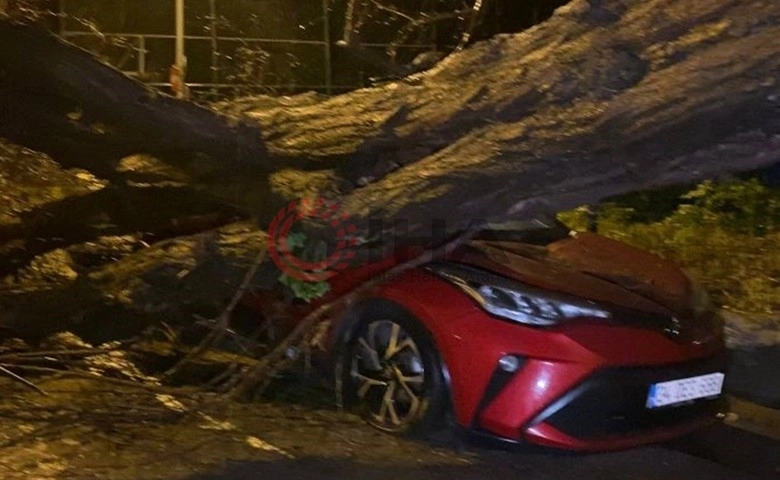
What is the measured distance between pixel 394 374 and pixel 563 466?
908 millimetres

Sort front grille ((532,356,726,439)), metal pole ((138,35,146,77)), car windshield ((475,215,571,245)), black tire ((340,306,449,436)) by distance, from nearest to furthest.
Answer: front grille ((532,356,726,439))
black tire ((340,306,449,436))
car windshield ((475,215,571,245))
metal pole ((138,35,146,77))

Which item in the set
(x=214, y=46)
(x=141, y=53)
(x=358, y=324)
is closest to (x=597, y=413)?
(x=358, y=324)

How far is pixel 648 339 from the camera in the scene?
16.0ft

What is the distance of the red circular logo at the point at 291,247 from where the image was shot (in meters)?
5.24

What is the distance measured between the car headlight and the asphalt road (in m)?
0.63

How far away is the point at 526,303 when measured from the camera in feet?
15.7

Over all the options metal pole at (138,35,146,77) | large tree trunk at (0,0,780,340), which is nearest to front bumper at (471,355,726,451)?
large tree trunk at (0,0,780,340)

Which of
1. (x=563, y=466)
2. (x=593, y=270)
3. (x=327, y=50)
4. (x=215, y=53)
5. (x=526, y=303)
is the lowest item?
(x=563, y=466)

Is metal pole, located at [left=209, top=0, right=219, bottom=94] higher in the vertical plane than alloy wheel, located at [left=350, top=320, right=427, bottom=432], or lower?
higher

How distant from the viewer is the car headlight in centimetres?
477

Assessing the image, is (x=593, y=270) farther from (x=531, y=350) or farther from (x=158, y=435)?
(x=158, y=435)

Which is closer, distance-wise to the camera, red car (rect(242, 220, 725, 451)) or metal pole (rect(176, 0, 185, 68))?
red car (rect(242, 220, 725, 451))

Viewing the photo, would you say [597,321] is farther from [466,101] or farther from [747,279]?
[747,279]

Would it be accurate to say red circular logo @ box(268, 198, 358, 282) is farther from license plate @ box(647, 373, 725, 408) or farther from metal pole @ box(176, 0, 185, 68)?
metal pole @ box(176, 0, 185, 68)
